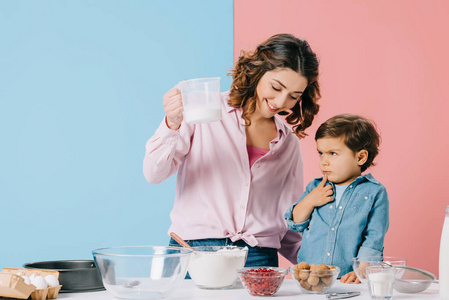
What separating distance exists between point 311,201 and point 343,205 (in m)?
0.11

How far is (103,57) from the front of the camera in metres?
3.49

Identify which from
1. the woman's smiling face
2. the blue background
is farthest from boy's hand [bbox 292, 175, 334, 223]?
the blue background

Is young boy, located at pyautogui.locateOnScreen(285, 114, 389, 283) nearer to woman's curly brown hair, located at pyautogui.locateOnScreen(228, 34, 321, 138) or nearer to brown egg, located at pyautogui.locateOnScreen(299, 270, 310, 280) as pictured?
woman's curly brown hair, located at pyautogui.locateOnScreen(228, 34, 321, 138)

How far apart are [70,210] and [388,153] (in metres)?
1.84

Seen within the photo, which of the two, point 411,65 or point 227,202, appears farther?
point 411,65

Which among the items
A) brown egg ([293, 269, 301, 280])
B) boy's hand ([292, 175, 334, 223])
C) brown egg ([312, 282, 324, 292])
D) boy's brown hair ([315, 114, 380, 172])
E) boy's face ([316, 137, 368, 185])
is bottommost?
brown egg ([312, 282, 324, 292])

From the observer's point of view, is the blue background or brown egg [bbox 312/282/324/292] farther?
the blue background

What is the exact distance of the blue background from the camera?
3.35 metres

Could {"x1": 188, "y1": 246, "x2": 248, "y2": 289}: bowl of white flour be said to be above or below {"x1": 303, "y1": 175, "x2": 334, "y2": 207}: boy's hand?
below

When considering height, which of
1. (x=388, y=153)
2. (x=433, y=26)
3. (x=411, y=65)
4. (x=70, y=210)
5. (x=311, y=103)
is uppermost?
(x=433, y=26)

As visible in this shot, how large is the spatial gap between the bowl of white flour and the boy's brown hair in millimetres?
867

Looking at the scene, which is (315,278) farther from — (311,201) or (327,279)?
(311,201)

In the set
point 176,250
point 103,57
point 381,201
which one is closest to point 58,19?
point 103,57

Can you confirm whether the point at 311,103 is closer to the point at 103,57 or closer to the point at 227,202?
the point at 227,202
